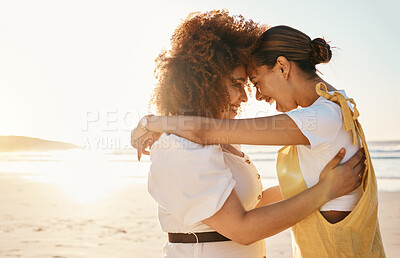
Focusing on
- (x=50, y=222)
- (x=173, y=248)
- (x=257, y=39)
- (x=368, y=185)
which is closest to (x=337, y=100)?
(x=368, y=185)

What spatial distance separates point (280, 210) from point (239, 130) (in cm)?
44

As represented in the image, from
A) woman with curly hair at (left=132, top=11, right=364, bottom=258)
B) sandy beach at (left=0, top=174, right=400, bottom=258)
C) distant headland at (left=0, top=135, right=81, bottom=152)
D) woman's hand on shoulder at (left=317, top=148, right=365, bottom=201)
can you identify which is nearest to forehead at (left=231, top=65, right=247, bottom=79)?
woman with curly hair at (left=132, top=11, right=364, bottom=258)

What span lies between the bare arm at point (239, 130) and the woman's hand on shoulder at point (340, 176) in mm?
168

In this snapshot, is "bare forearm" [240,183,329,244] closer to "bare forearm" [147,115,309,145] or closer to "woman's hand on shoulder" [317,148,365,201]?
"woman's hand on shoulder" [317,148,365,201]

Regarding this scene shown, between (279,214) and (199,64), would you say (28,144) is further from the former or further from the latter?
(279,214)

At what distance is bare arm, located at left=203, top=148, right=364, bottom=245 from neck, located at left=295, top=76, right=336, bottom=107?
448 mm

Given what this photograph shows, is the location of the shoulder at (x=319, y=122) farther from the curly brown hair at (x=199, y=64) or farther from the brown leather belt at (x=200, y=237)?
the brown leather belt at (x=200, y=237)

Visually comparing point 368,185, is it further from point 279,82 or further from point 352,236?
point 279,82

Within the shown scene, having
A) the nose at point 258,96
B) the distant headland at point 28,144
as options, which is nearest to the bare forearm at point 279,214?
the nose at point 258,96

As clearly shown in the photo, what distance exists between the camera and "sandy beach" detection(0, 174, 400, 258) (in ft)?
18.1

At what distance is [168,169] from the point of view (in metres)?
1.94

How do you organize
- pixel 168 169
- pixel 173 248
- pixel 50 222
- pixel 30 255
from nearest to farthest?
pixel 168 169, pixel 173 248, pixel 30 255, pixel 50 222

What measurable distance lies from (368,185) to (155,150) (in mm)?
1072

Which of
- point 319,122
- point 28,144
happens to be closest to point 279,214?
point 319,122
